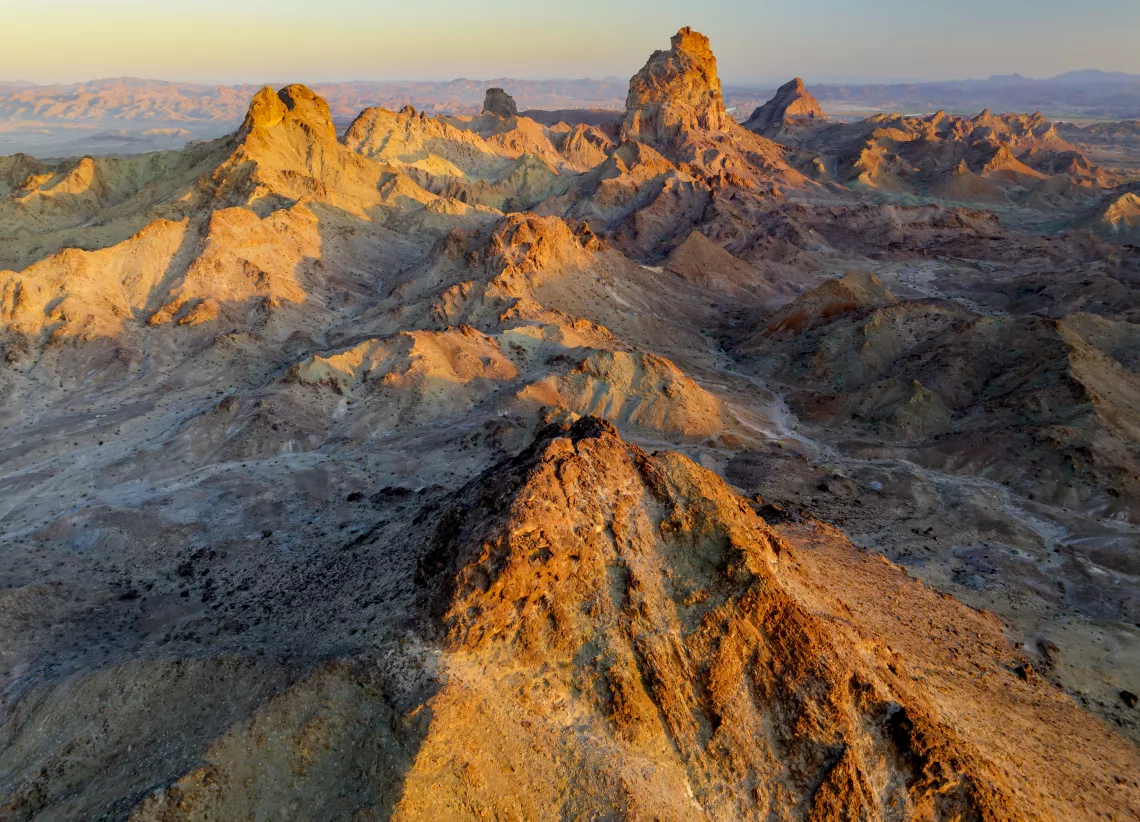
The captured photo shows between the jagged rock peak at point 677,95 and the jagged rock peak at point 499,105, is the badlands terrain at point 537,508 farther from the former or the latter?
the jagged rock peak at point 499,105

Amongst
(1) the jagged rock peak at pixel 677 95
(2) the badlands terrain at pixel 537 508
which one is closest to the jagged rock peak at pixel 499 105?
(1) the jagged rock peak at pixel 677 95

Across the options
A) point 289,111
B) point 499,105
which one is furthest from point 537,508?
point 499,105

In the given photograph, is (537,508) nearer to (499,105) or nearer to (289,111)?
(289,111)

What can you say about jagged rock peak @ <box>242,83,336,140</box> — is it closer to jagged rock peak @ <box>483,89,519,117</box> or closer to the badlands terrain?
the badlands terrain

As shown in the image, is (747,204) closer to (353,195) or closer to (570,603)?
(353,195)

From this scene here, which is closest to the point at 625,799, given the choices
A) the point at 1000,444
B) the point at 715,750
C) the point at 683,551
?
the point at 715,750

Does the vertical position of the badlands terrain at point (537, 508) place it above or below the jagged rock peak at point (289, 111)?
below
